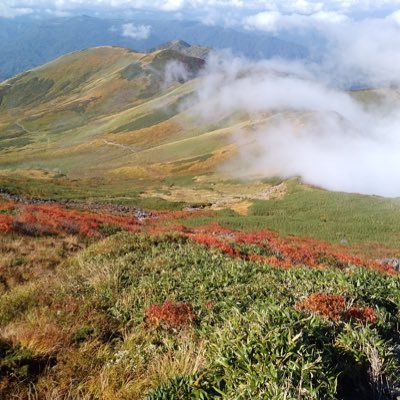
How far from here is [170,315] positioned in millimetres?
8680

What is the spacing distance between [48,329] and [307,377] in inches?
182

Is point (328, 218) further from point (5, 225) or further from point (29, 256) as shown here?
point (29, 256)

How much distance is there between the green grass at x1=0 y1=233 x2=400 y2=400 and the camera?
591 cm

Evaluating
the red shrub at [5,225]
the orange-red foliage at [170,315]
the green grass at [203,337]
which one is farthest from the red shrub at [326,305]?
the red shrub at [5,225]

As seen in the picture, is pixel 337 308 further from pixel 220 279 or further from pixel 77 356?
pixel 77 356

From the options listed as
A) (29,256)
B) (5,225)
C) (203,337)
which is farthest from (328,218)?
(203,337)

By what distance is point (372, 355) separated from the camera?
6.68 metres

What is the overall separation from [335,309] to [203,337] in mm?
2529

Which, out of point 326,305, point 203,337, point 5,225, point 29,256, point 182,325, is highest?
point 326,305

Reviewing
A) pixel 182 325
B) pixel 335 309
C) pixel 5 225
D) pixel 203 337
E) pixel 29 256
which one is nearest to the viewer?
pixel 203 337

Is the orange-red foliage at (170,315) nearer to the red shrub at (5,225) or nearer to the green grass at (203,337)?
the green grass at (203,337)

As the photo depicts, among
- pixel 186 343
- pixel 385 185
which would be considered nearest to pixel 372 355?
pixel 186 343

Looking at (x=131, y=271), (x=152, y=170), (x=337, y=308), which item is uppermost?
(x=337, y=308)

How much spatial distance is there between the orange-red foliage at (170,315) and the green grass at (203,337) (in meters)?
0.14
